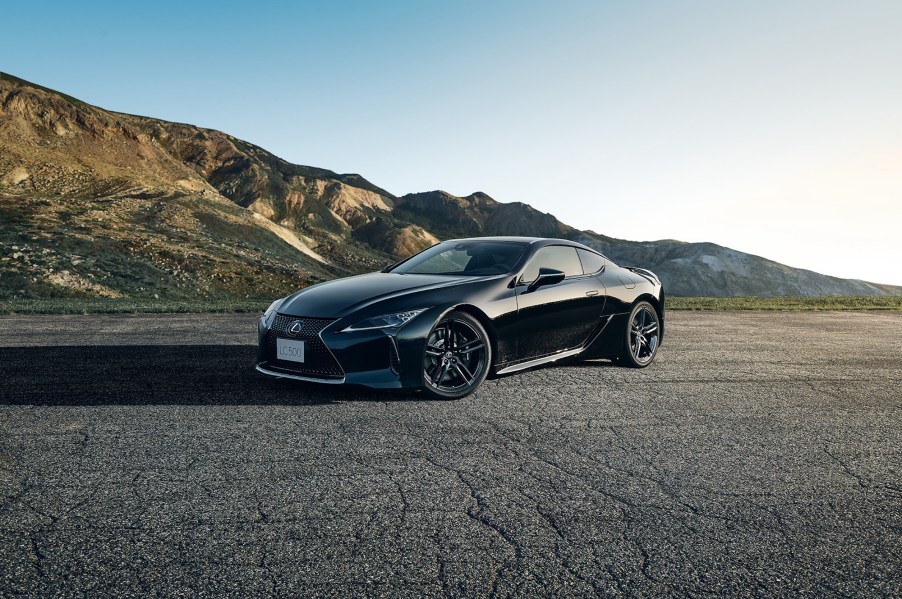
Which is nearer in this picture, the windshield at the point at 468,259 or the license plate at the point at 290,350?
the license plate at the point at 290,350

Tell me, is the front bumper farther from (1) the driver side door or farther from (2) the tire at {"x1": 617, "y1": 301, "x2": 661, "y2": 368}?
(2) the tire at {"x1": 617, "y1": 301, "x2": 661, "y2": 368}

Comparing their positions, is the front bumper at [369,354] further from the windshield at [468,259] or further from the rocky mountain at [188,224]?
the rocky mountain at [188,224]

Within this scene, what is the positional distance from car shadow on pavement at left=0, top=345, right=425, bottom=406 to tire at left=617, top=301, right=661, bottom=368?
2699mm

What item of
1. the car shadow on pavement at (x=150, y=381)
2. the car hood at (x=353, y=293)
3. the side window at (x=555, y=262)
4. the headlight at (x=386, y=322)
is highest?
the side window at (x=555, y=262)

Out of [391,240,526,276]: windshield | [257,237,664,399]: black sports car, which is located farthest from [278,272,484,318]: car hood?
[391,240,526,276]: windshield

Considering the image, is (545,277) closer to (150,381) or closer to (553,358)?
(553,358)

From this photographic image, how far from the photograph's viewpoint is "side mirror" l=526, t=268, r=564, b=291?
22.3 ft

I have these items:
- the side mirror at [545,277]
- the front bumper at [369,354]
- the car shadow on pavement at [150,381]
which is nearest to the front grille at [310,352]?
the front bumper at [369,354]

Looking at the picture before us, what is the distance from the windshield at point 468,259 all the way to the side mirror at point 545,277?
27cm

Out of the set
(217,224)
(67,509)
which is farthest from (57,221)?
(67,509)

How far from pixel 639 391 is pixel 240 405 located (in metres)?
3.47

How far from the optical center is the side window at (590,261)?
776cm

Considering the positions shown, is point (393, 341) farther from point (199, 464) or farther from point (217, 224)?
point (217, 224)

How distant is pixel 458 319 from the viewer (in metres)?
6.20
